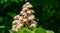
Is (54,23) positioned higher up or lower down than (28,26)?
higher up

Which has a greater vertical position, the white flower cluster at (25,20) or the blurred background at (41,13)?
the blurred background at (41,13)

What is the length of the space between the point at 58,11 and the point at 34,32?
4.00m

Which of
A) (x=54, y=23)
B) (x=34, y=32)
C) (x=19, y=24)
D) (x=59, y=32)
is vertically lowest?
(x=34, y=32)

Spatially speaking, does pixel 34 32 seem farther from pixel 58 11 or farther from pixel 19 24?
pixel 58 11

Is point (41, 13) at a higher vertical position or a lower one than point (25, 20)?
higher

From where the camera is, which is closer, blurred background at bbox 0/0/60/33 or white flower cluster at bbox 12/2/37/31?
white flower cluster at bbox 12/2/37/31

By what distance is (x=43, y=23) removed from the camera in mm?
6945

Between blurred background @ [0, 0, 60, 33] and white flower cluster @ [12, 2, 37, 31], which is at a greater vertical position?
blurred background @ [0, 0, 60, 33]

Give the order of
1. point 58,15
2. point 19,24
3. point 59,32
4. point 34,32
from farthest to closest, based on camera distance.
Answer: point 58,15, point 59,32, point 19,24, point 34,32

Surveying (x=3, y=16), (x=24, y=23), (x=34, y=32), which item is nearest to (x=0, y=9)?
(x=3, y=16)

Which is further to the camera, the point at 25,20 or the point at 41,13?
the point at 41,13

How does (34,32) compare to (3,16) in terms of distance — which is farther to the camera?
(3,16)

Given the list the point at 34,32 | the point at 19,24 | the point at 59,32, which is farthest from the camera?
the point at 59,32

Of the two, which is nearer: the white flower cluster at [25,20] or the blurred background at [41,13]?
the white flower cluster at [25,20]
